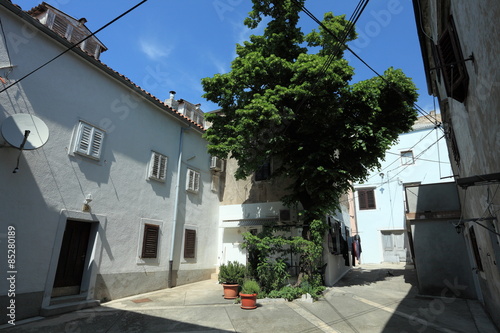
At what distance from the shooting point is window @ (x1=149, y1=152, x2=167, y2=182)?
11.0 meters

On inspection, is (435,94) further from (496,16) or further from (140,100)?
(140,100)

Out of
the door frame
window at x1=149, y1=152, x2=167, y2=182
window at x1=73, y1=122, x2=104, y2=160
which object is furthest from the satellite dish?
window at x1=149, y1=152, x2=167, y2=182

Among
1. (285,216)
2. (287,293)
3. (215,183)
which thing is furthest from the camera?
(215,183)

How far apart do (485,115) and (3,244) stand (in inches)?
387

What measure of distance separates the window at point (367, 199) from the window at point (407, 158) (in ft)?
11.1

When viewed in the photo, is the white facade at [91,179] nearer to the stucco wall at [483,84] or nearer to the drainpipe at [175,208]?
the drainpipe at [175,208]

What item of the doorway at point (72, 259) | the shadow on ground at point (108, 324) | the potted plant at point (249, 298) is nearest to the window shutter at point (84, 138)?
the doorway at point (72, 259)

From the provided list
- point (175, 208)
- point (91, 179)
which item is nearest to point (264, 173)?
point (175, 208)

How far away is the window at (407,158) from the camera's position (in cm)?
2167

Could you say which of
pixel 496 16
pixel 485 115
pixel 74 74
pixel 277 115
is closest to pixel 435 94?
pixel 277 115

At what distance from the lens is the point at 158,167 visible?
11.3m

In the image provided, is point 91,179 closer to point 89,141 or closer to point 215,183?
point 89,141

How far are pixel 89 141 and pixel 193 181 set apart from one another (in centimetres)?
510

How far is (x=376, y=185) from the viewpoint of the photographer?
891 inches
